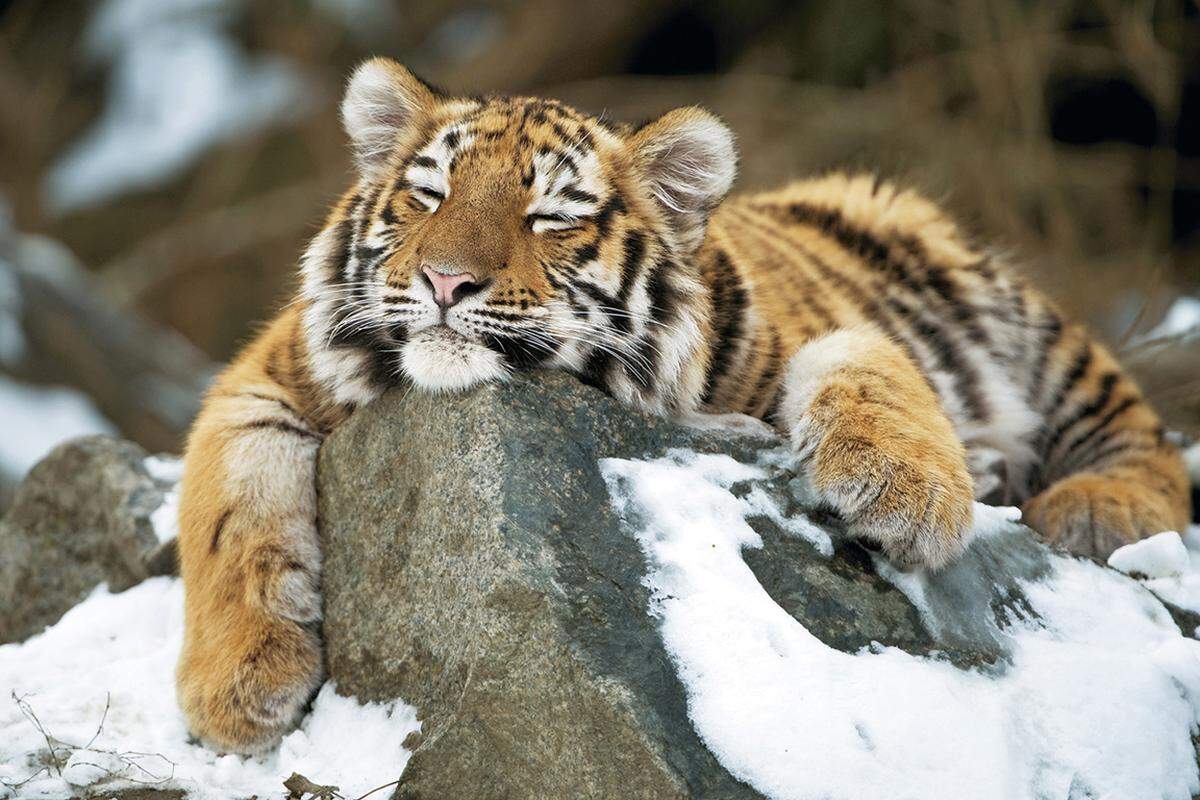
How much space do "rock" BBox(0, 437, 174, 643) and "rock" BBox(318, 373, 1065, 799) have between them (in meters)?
0.86

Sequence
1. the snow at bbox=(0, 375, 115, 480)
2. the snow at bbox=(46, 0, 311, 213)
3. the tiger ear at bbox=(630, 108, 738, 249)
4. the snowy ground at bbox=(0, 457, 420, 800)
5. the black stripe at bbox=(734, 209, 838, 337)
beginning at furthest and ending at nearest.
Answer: the snow at bbox=(46, 0, 311, 213)
the snow at bbox=(0, 375, 115, 480)
the black stripe at bbox=(734, 209, 838, 337)
the tiger ear at bbox=(630, 108, 738, 249)
the snowy ground at bbox=(0, 457, 420, 800)

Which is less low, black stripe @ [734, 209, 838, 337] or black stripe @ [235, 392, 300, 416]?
black stripe @ [734, 209, 838, 337]

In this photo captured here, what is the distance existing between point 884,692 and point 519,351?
0.93 meters

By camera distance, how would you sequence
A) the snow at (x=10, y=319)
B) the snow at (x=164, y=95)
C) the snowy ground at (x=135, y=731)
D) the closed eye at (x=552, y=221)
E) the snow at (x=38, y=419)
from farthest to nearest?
the snow at (x=164, y=95), the snow at (x=10, y=319), the snow at (x=38, y=419), the closed eye at (x=552, y=221), the snowy ground at (x=135, y=731)

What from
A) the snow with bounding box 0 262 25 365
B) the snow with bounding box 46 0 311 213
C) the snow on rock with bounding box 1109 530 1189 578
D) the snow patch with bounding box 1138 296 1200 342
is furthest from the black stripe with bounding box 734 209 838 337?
the snow with bounding box 46 0 311 213

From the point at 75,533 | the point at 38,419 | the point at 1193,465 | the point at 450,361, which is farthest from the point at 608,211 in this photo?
the point at 38,419

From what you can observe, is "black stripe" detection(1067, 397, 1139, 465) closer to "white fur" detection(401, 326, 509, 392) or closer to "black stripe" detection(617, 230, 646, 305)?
"black stripe" detection(617, 230, 646, 305)

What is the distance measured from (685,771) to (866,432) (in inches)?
33.3

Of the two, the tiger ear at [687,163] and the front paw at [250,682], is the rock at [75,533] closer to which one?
the front paw at [250,682]

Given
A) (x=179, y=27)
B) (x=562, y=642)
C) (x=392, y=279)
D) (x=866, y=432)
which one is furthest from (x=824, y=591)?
(x=179, y=27)

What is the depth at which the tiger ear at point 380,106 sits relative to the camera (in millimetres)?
2963

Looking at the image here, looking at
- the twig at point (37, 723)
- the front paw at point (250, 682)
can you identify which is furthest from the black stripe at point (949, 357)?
the twig at point (37, 723)

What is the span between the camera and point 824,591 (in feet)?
7.64

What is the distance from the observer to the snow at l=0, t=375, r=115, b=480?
586 centimetres
